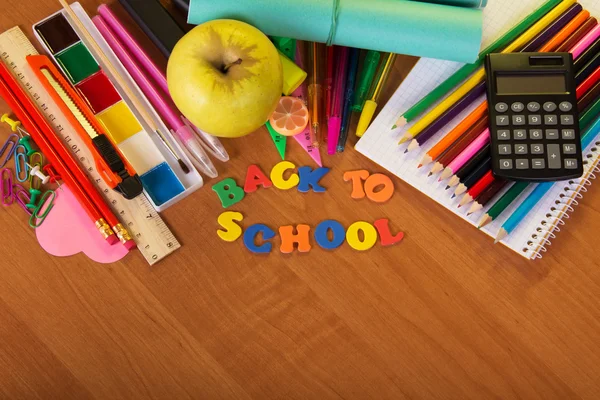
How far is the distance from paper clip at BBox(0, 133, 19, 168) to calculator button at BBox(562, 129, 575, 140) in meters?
0.74

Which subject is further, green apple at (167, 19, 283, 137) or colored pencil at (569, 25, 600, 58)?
colored pencil at (569, 25, 600, 58)

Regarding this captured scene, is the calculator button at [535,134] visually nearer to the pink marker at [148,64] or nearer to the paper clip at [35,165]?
the pink marker at [148,64]

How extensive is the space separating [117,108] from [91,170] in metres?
0.09

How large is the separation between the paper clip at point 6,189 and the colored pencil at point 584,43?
2.60ft

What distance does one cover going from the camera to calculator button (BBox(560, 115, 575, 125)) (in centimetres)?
74

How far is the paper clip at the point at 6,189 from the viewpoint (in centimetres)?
75

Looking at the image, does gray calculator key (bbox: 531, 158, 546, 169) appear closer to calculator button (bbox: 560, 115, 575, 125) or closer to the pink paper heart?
calculator button (bbox: 560, 115, 575, 125)

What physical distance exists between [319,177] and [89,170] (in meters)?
0.32

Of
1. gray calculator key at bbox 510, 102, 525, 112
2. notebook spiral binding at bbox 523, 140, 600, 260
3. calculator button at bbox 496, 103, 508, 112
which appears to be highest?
calculator button at bbox 496, 103, 508, 112

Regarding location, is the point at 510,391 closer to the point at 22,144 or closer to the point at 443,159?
the point at 443,159

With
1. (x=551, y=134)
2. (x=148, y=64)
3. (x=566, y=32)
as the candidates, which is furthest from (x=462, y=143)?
(x=148, y=64)

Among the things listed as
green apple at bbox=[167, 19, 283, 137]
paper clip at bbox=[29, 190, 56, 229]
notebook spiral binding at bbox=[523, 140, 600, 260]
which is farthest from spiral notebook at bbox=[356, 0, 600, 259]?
paper clip at bbox=[29, 190, 56, 229]

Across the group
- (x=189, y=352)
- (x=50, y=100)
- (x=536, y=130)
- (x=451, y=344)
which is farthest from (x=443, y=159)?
(x=50, y=100)

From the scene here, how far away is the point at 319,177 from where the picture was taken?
76 centimetres
